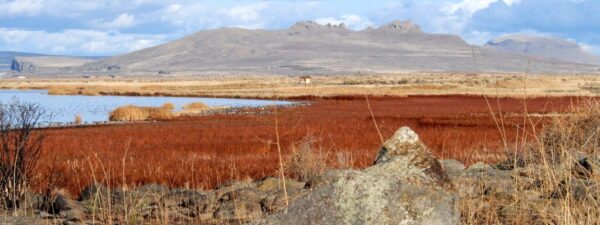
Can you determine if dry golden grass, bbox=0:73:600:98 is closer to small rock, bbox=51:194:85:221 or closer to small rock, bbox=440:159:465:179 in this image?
small rock, bbox=440:159:465:179

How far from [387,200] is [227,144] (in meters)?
19.5

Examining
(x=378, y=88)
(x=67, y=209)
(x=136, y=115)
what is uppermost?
(x=67, y=209)

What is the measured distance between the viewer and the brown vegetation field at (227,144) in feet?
55.3

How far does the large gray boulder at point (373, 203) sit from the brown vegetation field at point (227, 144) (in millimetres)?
4689

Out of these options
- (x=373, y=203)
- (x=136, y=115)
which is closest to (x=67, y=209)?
(x=373, y=203)

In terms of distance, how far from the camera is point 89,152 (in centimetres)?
2222

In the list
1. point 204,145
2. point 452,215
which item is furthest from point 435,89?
point 452,215

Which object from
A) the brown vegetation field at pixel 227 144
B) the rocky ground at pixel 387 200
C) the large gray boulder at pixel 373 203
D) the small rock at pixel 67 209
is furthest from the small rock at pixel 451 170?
the large gray boulder at pixel 373 203

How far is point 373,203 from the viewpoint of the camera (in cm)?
480

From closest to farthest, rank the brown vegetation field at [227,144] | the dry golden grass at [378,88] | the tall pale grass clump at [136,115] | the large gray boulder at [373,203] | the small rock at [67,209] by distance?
the large gray boulder at [373,203] < the small rock at [67,209] < the brown vegetation field at [227,144] < the tall pale grass clump at [136,115] < the dry golden grass at [378,88]

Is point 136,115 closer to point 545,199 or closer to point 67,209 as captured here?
point 67,209

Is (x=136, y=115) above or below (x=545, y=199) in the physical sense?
below

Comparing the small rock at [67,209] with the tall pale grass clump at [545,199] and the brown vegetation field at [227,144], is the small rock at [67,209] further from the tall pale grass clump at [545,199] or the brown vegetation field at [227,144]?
the tall pale grass clump at [545,199]

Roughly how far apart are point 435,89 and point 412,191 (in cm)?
7493
